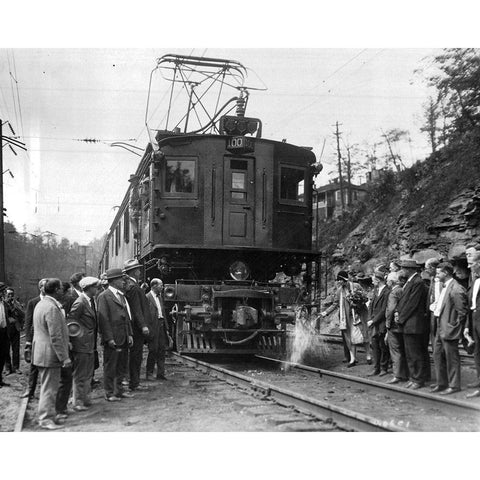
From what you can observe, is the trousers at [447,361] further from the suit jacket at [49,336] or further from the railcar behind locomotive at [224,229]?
the suit jacket at [49,336]

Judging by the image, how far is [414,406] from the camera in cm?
668

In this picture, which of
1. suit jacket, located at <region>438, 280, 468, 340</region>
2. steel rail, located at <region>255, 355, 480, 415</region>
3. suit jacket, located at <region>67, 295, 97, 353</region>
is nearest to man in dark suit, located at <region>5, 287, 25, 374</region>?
suit jacket, located at <region>67, 295, 97, 353</region>

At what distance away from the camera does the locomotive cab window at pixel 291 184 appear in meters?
11.2

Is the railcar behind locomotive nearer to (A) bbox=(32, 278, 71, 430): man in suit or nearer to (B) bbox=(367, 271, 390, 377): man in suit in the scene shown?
(B) bbox=(367, 271, 390, 377): man in suit

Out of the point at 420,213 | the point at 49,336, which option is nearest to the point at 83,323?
the point at 49,336

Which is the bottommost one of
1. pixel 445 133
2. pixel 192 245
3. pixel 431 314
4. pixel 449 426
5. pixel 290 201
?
pixel 449 426

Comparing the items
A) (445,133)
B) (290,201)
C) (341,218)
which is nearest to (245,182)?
(290,201)

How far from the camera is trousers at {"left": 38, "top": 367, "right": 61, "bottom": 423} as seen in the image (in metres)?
5.96

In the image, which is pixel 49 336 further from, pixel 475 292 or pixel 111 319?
pixel 475 292

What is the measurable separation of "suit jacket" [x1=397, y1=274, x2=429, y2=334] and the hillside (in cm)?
1098

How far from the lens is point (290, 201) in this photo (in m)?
11.2

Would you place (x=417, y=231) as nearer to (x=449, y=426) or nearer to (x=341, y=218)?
(x=341, y=218)

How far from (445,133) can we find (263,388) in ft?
77.8

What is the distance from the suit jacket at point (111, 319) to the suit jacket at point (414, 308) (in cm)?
387
